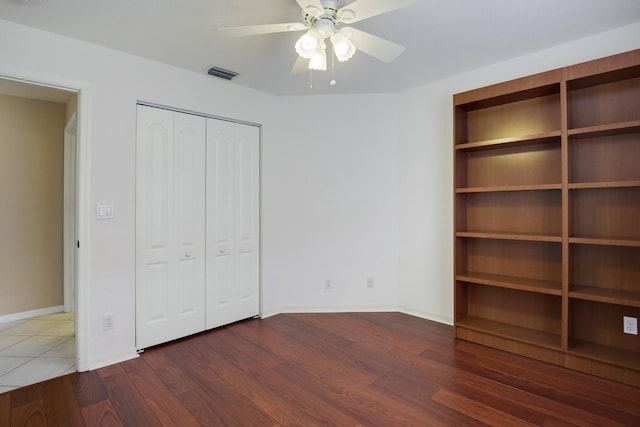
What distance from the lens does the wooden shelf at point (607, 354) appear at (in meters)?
2.08

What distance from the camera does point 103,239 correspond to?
2.44 meters

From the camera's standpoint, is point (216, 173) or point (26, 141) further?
point (26, 141)

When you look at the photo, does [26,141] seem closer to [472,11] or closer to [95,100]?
[95,100]

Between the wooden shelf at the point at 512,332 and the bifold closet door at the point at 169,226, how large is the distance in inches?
96.3

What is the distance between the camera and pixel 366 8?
160cm

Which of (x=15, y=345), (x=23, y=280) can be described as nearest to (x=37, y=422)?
(x=15, y=345)

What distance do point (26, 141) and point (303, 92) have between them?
3113mm

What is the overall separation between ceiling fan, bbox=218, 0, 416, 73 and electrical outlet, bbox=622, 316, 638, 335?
241 centimetres

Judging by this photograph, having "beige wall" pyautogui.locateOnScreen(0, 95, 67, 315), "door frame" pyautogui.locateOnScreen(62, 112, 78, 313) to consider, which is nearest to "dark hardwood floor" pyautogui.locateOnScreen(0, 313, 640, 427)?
"door frame" pyautogui.locateOnScreen(62, 112, 78, 313)

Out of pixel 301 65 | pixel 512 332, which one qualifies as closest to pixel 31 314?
pixel 301 65

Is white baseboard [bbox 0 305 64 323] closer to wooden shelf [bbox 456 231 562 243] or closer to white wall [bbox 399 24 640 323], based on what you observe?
white wall [bbox 399 24 640 323]

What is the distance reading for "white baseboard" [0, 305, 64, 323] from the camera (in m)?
3.41

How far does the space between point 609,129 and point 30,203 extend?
5.37 metres

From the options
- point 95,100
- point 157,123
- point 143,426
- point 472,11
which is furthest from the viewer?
point 157,123
